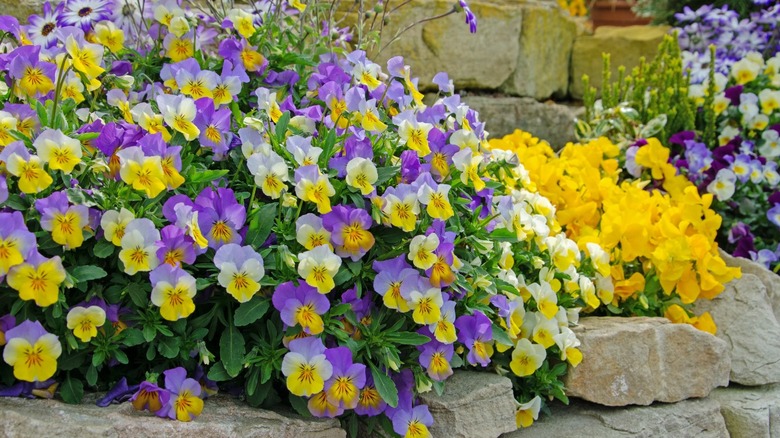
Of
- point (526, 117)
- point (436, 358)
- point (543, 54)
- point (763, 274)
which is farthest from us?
point (543, 54)

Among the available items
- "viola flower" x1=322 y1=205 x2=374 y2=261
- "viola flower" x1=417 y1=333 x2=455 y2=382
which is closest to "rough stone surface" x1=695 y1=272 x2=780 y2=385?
"viola flower" x1=417 y1=333 x2=455 y2=382

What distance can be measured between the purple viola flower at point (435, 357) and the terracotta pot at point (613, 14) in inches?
208

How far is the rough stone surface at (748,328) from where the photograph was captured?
2498mm

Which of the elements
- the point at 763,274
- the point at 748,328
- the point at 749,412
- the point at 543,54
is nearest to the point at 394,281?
the point at 749,412

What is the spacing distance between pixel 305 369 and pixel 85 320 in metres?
0.42

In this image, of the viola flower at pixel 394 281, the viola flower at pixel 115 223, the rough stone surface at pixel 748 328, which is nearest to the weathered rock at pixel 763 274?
the rough stone surface at pixel 748 328

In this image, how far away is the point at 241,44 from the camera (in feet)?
6.65

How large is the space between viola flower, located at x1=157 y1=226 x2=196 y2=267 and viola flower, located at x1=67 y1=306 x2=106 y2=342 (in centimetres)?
15

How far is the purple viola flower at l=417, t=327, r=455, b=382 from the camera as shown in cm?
172

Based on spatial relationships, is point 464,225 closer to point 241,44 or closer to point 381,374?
point 381,374

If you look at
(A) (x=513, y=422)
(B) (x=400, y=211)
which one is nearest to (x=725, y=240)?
(A) (x=513, y=422)

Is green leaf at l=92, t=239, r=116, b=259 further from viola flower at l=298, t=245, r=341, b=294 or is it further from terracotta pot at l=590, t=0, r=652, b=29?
terracotta pot at l=590, t=0, r=652, b=29

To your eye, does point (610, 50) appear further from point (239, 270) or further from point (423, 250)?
point (239, 270)

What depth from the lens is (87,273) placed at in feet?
4.96
